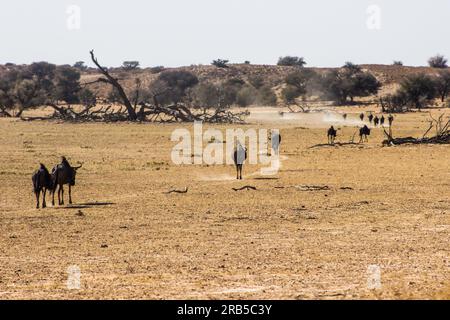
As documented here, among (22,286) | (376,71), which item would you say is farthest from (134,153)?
(376,71)

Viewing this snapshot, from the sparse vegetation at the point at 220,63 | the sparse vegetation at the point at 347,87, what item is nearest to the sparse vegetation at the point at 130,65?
the sparse vegetation at the point at 220,63

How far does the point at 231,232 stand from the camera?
14.8 m

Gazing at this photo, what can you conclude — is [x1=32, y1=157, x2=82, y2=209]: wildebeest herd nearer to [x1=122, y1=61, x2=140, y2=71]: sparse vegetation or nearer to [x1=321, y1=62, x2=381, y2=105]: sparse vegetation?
[x1=321, y1=62, x2=381, y2=105]: sparse vegetation

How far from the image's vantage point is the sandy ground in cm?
988

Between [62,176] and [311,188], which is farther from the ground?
[62,176]

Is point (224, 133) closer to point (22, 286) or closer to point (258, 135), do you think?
point (258, 135)

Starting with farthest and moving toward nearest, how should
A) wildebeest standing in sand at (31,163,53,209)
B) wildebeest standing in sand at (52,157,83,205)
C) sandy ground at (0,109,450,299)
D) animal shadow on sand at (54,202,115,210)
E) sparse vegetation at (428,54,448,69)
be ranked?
sparse vegetation at (428,54,448,69)
wildebeest standing in sand at (52,157,83,205)
animal shadow on sand at (54,202,115,210)
wildebeest standing in sand at (31,163,53,209)
sandy ground at (0,109,450,299)

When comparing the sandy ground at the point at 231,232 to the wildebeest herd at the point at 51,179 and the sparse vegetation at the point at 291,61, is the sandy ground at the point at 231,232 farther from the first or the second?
the sparse vegetation at the point at 291,61

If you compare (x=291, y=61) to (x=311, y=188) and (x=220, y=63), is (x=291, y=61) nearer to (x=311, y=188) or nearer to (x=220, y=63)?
(x=220, y=63)

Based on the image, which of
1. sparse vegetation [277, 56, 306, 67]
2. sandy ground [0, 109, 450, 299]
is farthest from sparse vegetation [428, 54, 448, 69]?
sandy ground [0, 109, 450, 299]

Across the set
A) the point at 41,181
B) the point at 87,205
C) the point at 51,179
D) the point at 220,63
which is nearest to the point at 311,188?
the point at 87,205

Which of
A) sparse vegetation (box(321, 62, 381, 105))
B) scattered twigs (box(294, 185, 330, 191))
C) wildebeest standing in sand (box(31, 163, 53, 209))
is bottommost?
scattered twigs (box(294, 185, 330, 191))

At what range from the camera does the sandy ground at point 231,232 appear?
9.88m
